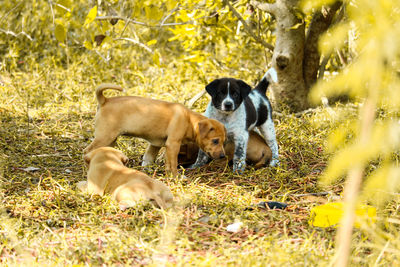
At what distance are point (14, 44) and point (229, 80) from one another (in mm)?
6594

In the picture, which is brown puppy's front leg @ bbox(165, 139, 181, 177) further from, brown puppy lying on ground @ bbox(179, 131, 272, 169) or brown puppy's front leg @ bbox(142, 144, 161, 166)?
brown puppy lying on ground @ bbox(179, 131, 272, 169)

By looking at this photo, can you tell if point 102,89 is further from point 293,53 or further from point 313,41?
point 313,41

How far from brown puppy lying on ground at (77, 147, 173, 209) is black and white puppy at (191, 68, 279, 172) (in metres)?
1.49

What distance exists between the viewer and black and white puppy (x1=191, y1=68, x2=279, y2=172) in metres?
5.99

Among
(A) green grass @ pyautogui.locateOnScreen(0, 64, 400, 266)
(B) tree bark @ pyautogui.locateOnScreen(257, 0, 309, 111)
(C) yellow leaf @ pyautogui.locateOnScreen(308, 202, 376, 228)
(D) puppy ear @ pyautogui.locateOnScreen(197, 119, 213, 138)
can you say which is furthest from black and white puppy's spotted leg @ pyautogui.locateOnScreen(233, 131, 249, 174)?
(B) tree bark @ pyautogui.locateOnScreen(257, 0, 309, 111)

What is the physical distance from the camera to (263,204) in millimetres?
4473

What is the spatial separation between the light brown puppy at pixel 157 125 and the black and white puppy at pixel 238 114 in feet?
1.07

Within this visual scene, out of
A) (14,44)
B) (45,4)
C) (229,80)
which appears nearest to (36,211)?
(229,80)

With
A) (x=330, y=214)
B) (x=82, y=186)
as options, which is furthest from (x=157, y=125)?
(x=330, y=214)

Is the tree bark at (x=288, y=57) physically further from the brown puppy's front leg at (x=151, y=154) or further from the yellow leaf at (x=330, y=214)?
the yellow leaf at (x=330, y=214)

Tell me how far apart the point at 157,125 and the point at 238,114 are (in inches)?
42.1

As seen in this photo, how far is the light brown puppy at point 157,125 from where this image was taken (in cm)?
564

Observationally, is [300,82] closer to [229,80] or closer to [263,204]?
[229,80]

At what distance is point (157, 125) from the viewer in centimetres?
584
